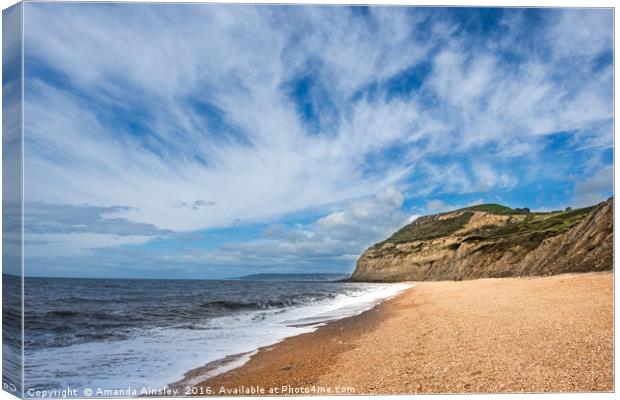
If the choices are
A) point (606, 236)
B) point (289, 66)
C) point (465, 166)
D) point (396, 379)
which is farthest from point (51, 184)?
point (606, 236)

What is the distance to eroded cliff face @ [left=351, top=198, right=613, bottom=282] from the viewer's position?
46.9ft

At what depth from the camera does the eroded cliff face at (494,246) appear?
46.9ft

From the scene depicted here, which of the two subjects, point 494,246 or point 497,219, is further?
point 494,246

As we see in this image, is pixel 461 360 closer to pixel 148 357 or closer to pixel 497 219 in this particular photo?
pixel 148 357

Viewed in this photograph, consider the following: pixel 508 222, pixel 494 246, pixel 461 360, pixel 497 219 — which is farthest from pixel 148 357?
pixel 494 246

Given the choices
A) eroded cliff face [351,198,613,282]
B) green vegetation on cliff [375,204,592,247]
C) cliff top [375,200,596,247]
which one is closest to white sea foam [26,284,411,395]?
cliff top [375,200,596,247]

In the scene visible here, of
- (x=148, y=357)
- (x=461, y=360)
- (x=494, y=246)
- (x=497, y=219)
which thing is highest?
(x=497, y=219)

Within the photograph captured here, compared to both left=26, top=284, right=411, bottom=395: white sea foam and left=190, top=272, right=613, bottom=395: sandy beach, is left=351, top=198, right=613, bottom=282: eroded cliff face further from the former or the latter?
Result: left=26, top=284, right=411, bottom=395: white sea foam

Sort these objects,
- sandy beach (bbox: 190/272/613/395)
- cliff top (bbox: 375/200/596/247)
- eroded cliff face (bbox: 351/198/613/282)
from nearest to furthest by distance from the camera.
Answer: sandy beach (bbox: 190/272/613/395)
cliff top (bbox: 375/200/596/247)
eroded cliff face (bbox: 351/198/613/282)

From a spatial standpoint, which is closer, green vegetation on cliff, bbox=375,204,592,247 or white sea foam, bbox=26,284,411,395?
white sea foam, bbox=26,284,411,395

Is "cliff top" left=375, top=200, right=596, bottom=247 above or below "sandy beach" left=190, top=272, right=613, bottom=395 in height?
above

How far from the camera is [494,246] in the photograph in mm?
37844

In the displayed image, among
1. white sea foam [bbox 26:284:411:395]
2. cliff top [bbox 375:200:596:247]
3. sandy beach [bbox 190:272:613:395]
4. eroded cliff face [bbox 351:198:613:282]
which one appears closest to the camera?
sandy beach [bbox 190:272:613:395]

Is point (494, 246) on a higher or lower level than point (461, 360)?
higher
